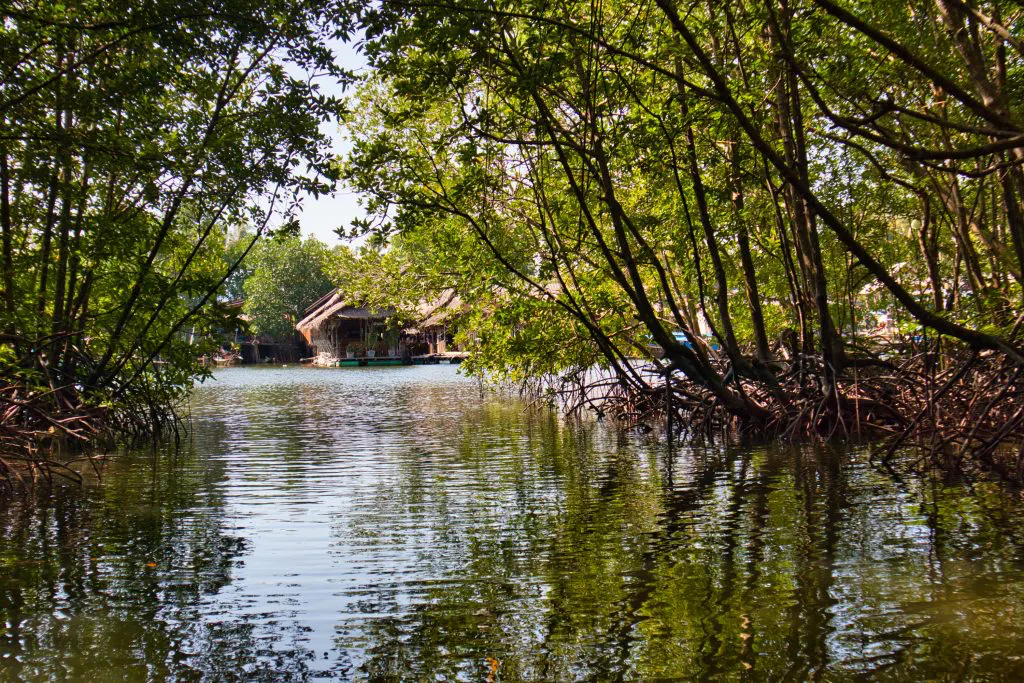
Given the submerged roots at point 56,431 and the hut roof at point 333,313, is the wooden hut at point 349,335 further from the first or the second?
the submerged roots at point 56,431

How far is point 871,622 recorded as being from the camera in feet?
16.5

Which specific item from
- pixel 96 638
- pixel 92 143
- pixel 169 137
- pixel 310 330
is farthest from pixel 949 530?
pixel 310 330

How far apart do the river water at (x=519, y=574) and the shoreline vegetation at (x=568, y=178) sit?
1770 mm

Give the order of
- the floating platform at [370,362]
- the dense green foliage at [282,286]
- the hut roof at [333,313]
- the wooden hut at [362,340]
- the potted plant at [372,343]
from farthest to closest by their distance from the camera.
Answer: the dense green foliage at [282,286] < the potted plant at [372,343] < the wooden hut at [362,340] < the floating platform at [370,362] < the hut roof at [333,313]

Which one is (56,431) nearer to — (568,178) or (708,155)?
(568,178)

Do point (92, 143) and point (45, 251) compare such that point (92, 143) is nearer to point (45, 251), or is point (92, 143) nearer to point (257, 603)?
point (45, 251)

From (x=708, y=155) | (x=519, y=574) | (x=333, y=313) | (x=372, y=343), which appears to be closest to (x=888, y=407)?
(x=708, y=155)

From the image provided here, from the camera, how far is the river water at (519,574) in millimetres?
4629

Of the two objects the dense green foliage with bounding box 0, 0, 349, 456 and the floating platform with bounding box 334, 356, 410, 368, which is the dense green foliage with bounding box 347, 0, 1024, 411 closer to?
the dense green foliage with bounding box 0, 0, 349, 456

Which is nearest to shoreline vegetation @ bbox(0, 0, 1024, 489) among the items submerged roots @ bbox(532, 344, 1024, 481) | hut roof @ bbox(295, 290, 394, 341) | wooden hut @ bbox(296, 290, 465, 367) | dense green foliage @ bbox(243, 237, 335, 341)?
submerged roots @ bbox(532, 344, 1024, 481)

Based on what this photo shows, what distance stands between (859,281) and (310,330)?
48.6 metres

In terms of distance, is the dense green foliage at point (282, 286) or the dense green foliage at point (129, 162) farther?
the dense green foliage at point (282, 286)

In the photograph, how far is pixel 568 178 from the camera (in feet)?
46.3

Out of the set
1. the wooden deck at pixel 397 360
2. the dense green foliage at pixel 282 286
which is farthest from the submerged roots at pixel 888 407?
the dense green foliage at pixel 282 286
